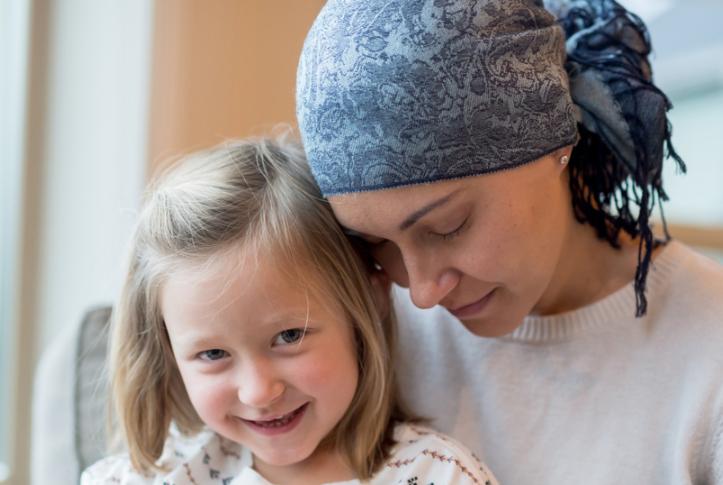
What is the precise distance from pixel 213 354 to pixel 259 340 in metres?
0.08

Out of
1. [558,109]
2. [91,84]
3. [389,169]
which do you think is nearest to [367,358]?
[389,169]

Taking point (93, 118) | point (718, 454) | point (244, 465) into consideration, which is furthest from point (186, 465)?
point (93, 118)

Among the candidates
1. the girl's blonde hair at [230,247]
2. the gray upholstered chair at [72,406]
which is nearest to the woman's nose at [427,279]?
the girl's blonde hair at [230,247]

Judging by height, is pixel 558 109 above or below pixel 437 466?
above

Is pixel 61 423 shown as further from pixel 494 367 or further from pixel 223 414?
pixel 494 367

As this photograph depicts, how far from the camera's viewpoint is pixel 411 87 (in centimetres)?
99

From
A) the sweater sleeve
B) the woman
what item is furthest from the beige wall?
the sweater sleeve

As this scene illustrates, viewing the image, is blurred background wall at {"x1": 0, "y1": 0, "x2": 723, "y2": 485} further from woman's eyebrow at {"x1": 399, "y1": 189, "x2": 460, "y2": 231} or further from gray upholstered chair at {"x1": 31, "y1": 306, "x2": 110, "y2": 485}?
woman's eyebrow at {"x1": 399, "y1": 189, "x2": 460, "y2": 231}

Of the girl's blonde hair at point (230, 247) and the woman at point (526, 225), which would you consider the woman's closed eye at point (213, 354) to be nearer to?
the girl's blonde hair at point (230, 247)

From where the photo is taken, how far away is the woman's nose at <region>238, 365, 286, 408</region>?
1.08 metres

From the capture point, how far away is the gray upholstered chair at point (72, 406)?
137 cm

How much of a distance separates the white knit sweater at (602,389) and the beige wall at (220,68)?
878mm

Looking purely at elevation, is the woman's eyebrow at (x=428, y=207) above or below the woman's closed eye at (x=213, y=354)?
above

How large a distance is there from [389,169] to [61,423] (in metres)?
0.76
